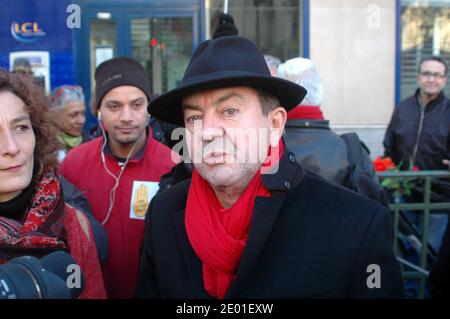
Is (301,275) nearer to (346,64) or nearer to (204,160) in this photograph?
(204,160)

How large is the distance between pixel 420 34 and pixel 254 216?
21.6 ft

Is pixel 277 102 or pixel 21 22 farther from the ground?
pixel 21 22

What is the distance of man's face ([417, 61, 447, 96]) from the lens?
495 cm

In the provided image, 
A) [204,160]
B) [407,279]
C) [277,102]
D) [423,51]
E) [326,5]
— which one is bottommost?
[407,279]

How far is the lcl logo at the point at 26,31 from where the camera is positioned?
253 inches

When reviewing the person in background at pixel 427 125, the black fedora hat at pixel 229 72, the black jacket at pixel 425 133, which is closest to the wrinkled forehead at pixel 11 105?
the black fedora hat at pixel 229 72

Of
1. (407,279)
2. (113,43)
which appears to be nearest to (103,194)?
(407,279)

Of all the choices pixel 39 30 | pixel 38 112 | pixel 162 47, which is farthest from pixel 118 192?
pixel 162 47

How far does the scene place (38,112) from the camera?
213cm

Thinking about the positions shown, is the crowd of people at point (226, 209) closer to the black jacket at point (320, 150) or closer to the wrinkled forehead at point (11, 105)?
the wrinkled forehead at point (11, 105)

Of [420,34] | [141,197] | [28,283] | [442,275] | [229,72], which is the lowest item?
[442,275]

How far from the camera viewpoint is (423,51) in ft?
24.6

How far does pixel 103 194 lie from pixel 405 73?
5.73 m

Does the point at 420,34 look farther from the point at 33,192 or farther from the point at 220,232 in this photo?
the point at 33,192
